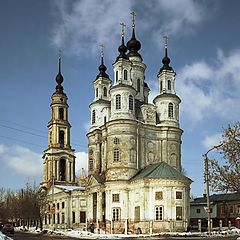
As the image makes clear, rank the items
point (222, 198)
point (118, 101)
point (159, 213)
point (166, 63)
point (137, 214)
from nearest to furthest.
Answer: point (159, 213), point (137, 214), point (118, 101), point (166, 63), point (222, 198)

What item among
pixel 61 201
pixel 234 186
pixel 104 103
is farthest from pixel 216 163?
pixel 61 201

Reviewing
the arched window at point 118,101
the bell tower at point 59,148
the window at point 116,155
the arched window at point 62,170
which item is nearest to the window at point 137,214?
the window at point 116,155

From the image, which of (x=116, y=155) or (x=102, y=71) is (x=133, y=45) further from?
(x=116, y=155)

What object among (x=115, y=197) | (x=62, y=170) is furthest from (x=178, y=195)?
(x=62, y=170)

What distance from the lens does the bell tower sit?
90.6 m

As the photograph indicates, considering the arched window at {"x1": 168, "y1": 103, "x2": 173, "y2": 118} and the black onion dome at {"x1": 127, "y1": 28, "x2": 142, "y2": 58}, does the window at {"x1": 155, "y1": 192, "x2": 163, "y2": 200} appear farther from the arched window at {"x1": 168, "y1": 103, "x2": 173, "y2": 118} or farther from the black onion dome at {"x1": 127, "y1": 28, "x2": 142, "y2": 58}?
the black onion dome at {"x1": 127, "y1": 28, "x2": 142, "y2": 58}

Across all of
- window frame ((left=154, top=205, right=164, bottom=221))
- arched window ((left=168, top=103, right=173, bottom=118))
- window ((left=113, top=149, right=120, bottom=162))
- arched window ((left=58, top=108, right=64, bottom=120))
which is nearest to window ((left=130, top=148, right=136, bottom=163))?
window ((left=113, top=149, right=120, bottom=162))

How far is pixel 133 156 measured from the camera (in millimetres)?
63531

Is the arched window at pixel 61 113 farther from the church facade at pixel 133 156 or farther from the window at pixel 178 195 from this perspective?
the window at pixel 178 195

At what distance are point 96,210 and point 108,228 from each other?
255 inches

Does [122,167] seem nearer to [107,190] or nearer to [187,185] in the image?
[107,190]

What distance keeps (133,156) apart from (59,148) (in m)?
30.8

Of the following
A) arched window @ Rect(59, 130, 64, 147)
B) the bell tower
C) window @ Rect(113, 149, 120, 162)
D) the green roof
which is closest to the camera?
the green roof

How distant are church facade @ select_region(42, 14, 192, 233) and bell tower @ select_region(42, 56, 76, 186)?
8978 millimetres
